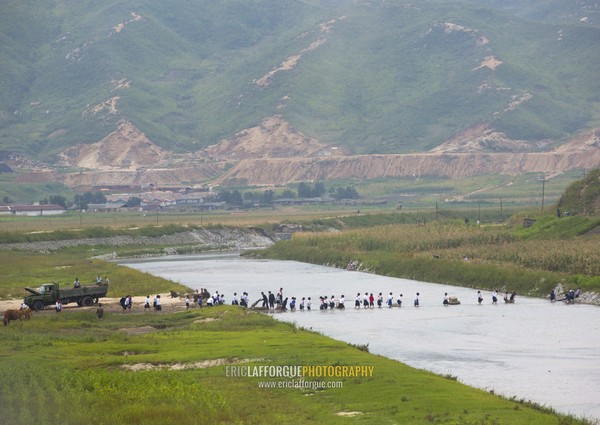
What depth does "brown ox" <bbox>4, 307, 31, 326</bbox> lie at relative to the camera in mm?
55531

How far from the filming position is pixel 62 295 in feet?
218

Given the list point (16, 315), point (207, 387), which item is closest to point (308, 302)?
point (16, 315)

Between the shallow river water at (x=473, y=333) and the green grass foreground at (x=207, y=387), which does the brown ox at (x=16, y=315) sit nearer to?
the green grass foreground at (x=207, y=387)

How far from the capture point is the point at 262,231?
143 meters

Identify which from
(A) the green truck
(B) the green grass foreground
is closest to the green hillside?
(A) the green truck

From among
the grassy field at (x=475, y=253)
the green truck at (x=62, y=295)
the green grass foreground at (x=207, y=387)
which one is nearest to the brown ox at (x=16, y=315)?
the green grass foreground at (x=207, y=387)

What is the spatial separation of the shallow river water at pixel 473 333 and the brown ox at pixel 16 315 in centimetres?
1416

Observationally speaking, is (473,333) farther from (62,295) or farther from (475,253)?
(475,253)

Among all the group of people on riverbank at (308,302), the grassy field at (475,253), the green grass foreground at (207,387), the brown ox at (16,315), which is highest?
the grassy field at (475,253)

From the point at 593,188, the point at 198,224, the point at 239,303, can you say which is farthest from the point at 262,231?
the point at 239,303

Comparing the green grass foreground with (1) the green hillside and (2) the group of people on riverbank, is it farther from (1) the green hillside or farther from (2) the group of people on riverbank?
(1) the green hillside

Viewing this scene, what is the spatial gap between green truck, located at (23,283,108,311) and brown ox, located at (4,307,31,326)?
7020mm

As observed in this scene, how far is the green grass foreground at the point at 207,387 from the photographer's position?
3241 centimetres

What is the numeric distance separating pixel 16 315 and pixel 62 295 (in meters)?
10.2
